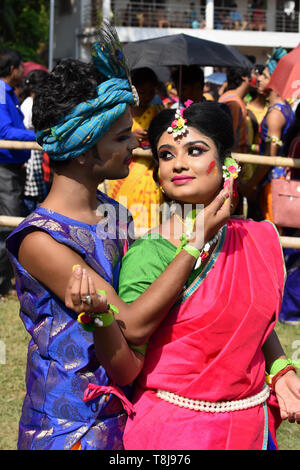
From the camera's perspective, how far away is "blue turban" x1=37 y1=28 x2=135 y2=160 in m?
1.98

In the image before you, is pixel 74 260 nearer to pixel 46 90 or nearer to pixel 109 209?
pixel 109 209

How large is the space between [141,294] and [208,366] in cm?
31

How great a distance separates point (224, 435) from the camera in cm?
196

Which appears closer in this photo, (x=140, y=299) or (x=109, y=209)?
(x=140, y=299)

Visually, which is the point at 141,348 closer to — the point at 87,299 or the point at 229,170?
the point at 87,299

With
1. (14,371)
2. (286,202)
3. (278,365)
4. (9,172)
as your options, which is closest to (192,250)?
(278,365)

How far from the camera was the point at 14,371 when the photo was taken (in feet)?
14.4

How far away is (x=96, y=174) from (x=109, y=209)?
0.20m

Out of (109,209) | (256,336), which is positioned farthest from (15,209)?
(256,336)

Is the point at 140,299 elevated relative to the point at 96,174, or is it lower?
lower

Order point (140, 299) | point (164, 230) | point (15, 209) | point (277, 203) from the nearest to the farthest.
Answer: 1. point (140, 299)
2. point (164, 230)
3. point (277, 203)
4. point (15, 209)

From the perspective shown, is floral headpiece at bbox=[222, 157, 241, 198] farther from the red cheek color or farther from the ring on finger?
the ring on finger

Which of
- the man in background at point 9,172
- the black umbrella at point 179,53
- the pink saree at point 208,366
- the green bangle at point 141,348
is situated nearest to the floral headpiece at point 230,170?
the pink saree at point 208,366

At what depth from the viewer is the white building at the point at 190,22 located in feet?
87.2
